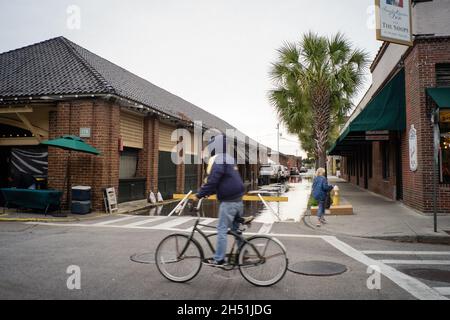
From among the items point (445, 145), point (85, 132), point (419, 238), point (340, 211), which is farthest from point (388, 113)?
point (85, 132)

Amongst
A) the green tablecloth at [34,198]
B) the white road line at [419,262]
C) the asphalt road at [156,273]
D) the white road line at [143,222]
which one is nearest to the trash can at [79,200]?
the green tablecloth at [34,198]

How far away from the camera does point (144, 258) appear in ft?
20.6

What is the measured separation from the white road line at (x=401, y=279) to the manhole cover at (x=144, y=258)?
3837 mm

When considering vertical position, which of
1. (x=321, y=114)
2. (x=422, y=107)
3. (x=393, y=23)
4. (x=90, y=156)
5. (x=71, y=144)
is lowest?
(x=90, y=156)

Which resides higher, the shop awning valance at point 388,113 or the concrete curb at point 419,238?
the shop awning valance at point 388,113

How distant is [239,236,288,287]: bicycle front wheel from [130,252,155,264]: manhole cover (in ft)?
6.60

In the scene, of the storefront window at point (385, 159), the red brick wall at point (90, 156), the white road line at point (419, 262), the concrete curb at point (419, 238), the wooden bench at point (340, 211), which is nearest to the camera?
the white road line at point (419, 262)

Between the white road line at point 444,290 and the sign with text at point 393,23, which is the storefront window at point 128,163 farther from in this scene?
the white road line at point 444,290

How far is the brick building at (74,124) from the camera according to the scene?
13188mm

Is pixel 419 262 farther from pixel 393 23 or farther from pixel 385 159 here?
pixel 385 159

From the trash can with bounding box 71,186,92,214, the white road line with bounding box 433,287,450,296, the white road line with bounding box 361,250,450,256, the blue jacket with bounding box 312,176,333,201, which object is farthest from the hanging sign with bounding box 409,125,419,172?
the trash can with bounding box 71,186,92,214

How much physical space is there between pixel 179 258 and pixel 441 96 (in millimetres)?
10145

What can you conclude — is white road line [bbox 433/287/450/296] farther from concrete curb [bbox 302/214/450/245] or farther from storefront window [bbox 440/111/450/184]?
storefront window [bbox 440/111/450/184]

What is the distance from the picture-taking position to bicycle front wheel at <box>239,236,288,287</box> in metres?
4.72
